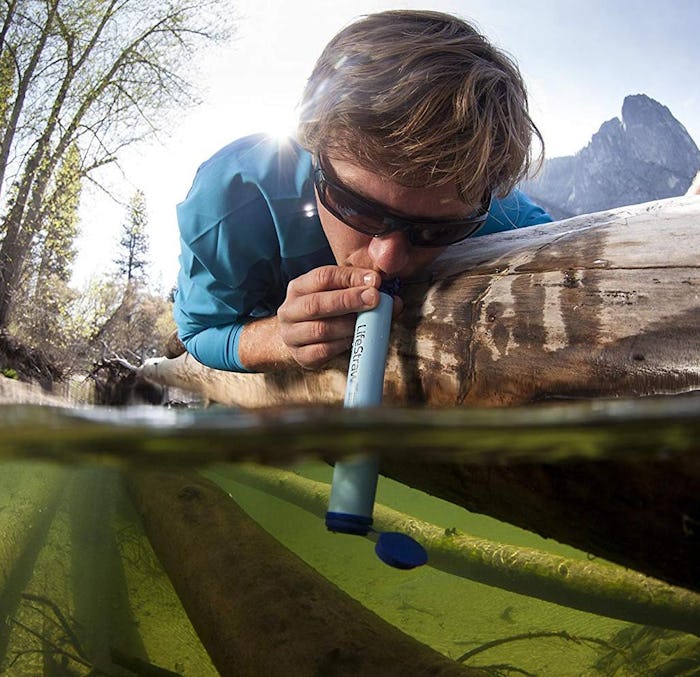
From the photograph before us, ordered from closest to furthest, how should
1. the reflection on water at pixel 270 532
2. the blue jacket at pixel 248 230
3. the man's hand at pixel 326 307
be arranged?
the reflection on water at pixel 270 532, the man's hand at pixel 326 307, the blue jacket at pixel 248 230

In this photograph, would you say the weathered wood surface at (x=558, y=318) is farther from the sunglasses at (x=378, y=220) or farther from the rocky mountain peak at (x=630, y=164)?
the rocky mountain peak at (x=630, y=164)

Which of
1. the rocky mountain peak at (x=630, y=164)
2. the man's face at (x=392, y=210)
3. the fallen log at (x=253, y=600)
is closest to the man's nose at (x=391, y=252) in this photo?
the man's face at (x=392, y=210)

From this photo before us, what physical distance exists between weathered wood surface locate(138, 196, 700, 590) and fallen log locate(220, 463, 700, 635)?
0.04m

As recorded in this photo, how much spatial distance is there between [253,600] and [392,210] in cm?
34

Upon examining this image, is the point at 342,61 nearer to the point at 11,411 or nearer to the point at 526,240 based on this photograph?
the point at 526,240

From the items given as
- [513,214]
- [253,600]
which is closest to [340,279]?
[253,600]

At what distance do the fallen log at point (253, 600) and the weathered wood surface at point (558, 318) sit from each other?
0.56 feet

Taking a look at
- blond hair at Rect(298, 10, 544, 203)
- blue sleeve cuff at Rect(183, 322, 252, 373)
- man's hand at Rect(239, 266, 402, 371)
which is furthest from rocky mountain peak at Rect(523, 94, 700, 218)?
man's hand at Rect(239, 266, 402, 371)

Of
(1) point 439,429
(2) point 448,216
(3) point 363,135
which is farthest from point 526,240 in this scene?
(1) point 439,429

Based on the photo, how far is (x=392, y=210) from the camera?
21.1 inches

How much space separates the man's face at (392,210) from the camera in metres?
0.53

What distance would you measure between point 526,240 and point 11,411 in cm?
49

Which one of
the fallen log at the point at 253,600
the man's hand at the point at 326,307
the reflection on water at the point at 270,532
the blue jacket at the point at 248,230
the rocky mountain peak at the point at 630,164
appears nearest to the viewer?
the reflection on water at the point at 270,532

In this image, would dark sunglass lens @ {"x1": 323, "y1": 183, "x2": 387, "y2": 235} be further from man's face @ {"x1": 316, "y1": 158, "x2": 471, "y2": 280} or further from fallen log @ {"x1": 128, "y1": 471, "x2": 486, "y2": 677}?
fallen log @ {"x1": 128, "y1": 471, "x2": 486, "y2": 677}
